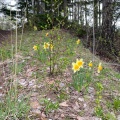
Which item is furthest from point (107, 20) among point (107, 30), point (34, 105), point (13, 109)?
point (13, 109)

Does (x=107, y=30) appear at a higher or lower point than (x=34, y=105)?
higher

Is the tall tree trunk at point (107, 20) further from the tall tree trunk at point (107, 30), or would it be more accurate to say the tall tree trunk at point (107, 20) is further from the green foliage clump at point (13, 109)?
the green foliage clump at point (13, 109)

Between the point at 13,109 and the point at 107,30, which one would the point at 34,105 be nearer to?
the point at 13,109

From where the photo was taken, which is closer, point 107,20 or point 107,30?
point 107,20

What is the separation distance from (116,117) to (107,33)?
437 cm

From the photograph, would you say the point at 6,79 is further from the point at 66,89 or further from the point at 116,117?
the point at 116,117

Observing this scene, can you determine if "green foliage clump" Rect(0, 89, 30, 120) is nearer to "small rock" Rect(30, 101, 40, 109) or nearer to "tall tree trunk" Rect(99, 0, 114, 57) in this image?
"small rock" Rect(30, 101, 40, 109)

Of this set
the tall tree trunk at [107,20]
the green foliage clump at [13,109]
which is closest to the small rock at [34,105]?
the green foliage clump at [13,109]

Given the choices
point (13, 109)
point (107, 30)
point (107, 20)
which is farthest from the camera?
point (107, 30)

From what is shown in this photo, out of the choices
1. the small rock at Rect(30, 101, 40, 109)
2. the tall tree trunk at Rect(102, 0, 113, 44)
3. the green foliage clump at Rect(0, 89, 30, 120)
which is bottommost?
the small rock at Rect(30, 101, 40, 109)

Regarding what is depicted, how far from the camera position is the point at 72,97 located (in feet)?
7.42

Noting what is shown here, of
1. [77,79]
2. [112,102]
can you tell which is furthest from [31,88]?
[112,102]

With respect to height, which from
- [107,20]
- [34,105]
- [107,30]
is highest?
[107,20]

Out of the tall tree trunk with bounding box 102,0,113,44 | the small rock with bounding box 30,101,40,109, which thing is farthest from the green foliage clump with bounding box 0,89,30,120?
the tall tree trunk with bounding box 102,0,113,44
